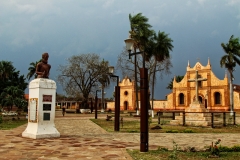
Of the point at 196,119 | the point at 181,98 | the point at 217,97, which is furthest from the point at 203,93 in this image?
the point at 196,119

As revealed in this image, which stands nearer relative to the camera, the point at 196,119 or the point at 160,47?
the point at 196,119

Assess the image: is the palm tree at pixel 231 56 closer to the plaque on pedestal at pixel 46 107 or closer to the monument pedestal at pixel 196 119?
the monument pedestal at pixel 196 119

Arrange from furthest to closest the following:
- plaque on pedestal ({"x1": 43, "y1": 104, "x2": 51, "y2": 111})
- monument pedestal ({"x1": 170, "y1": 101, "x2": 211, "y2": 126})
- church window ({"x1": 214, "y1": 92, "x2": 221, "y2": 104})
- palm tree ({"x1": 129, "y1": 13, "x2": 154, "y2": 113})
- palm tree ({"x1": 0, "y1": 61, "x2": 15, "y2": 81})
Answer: palm tree ({"x1": 0, "y1": 61, "x2": 15, "y2": 81}), church window ({"x1": 214, "y1": 92, "x2": 221, "y2": 104}), palm tree ({"x1": 129, "y1": 13, "x2": 154, "y2": 113}), monument pedestal ({"x1": 170, "y1": 101, "x2": 211, "y2": 126}), plaque on pedestal ({"x1": 43, "y1": 104, "x2": 51, "y2": 111})

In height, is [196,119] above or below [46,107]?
below

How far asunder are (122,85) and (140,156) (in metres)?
51.1

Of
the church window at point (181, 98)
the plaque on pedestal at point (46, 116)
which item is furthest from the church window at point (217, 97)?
the plaque on pedestal at point (46, 116)

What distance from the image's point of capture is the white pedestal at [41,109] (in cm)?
984

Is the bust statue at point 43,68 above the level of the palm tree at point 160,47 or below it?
below

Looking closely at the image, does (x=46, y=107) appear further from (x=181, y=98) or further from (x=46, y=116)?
(x=181, y=98)

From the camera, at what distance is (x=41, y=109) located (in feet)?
32.7

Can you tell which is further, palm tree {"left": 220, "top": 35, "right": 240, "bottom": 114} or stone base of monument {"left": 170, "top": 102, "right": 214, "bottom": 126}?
palm tree {"left": 220, "top": 35, "right": 240, "bottom": 114}

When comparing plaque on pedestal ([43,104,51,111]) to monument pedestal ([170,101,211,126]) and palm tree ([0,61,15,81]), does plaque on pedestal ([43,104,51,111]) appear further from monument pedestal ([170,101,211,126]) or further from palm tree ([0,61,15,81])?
palm tree ([0,61,15,81])

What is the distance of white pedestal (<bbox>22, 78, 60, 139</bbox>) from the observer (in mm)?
9844

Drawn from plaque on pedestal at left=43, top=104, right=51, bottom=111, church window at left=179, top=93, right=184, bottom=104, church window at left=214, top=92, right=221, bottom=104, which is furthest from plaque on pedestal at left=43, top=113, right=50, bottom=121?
church window at left=179, top=93, right=184, bottom=104
